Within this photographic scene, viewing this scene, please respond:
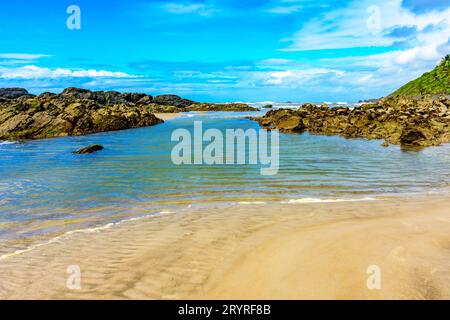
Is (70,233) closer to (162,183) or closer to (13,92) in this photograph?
(162,183)

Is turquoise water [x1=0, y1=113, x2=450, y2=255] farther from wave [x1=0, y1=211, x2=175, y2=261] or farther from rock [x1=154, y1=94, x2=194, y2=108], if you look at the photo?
rock [x1=154, y1=94, x2=194, y2=108]

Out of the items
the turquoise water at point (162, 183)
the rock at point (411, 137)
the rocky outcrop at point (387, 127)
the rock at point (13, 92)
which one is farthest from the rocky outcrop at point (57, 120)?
the rock at point (13, 92)

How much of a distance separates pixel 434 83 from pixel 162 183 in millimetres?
101384

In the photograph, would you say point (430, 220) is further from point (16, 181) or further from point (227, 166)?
point (16, 181)

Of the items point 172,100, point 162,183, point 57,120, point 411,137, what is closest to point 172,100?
point 172,100

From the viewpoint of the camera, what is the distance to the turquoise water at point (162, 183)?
9031mm

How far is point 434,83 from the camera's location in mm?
92000

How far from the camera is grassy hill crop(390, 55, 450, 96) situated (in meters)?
86.5

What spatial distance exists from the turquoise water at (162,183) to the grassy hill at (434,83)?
80.9 meters

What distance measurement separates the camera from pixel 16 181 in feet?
43.6

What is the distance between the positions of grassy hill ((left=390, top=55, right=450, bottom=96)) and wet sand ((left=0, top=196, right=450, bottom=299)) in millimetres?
89453

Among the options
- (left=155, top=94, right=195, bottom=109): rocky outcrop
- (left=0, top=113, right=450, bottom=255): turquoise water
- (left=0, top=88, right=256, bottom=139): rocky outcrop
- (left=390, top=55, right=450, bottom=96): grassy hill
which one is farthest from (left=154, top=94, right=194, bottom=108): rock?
(left=0, top=113, right=450, bottom=255): turquoise water

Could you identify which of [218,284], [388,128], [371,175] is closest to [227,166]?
[371,175]

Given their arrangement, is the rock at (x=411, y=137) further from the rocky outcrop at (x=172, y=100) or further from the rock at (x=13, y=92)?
the rock at (x=13, y=92)
